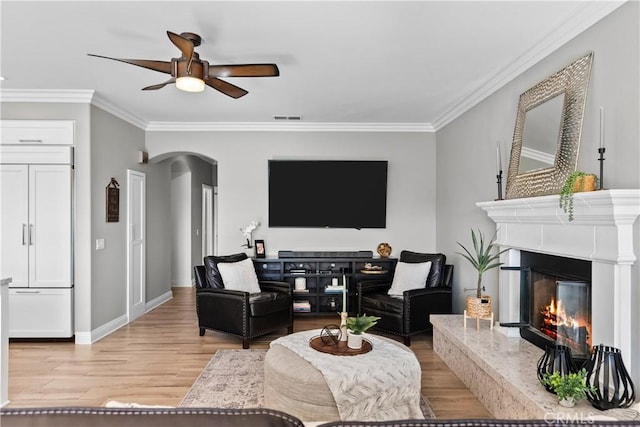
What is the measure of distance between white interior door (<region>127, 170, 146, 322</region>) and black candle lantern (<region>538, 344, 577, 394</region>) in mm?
4687

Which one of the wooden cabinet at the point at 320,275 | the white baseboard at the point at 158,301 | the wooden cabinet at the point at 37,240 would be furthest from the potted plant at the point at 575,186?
the white baseboard at the point at 158,301

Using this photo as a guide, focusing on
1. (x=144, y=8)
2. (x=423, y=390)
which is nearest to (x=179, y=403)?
(x=423, y=390)

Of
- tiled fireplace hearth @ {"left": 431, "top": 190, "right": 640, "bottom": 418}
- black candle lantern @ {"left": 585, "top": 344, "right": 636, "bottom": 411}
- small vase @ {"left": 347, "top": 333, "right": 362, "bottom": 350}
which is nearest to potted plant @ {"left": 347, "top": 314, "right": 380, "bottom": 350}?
small vase @ {"left": 347, "top": 333, "right": 362, "bottom": 350}

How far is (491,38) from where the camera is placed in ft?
10.00

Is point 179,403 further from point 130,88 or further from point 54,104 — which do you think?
point 54,104

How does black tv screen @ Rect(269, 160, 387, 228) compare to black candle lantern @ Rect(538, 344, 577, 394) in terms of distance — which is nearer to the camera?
black candle lantern @ Rect(538, 344, 577, 394)

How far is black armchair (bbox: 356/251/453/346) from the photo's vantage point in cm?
435

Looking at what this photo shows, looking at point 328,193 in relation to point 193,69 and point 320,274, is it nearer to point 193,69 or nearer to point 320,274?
point 320,274

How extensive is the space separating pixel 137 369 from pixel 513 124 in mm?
3904

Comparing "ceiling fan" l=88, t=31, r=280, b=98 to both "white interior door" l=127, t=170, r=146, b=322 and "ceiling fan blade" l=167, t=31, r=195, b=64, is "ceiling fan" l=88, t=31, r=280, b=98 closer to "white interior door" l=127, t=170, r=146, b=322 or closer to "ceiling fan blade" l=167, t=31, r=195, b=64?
"ceiling fan blade" l=167, t=31, r=195, b=64

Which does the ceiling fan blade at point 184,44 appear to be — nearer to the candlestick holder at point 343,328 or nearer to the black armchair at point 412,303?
the candlestick holder at point 343,328

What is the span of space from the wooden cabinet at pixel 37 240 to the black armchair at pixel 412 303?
10.4 ft

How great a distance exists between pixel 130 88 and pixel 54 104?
0.89 metres

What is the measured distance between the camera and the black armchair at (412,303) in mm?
4348
